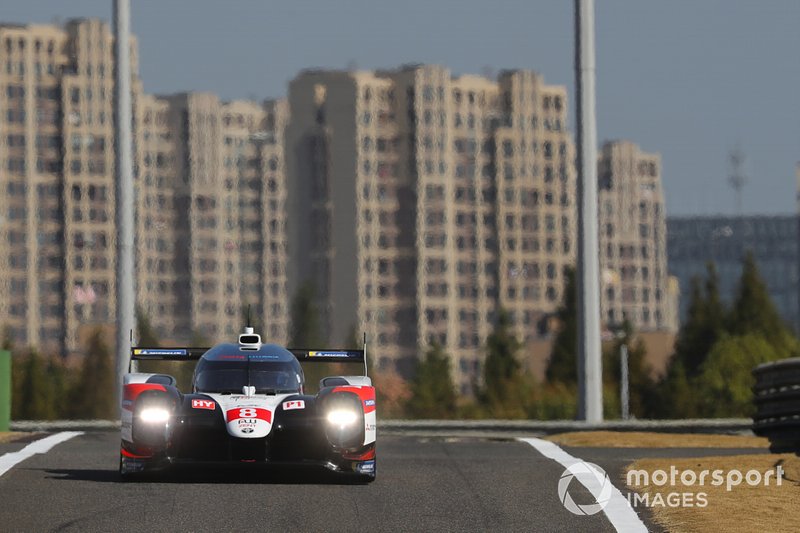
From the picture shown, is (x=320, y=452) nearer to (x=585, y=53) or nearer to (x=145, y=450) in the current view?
(x=145, y=450)

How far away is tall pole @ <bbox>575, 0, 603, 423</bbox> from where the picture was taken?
27.4 m

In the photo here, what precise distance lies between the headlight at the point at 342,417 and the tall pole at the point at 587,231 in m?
11.7

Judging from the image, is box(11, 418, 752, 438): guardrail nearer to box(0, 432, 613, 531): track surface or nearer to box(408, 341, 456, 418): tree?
box(0, 432, 613, 531): track surface

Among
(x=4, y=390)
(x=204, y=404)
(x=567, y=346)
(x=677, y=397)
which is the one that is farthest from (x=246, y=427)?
(x=567, y=346)

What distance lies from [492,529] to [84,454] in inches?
279

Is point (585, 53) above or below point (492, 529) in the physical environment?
above

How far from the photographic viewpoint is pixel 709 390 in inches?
3935

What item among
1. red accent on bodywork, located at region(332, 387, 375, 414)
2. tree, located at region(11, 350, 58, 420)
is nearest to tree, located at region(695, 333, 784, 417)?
tree, located at region(11, 350, 58, 420)

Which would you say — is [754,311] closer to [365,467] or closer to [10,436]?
[10,436]

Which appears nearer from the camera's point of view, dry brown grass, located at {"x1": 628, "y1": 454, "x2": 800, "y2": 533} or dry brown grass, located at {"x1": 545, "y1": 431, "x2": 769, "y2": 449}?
dry brown grass, located at {"x1": 628, "y1": 454, "x2": 800, "y2": 533}

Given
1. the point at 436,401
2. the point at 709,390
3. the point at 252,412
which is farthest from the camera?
the point at 436,401

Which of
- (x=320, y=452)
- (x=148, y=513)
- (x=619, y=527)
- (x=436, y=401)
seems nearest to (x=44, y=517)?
(x=148, y=513)

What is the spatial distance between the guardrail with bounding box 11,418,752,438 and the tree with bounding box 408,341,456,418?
336 ft

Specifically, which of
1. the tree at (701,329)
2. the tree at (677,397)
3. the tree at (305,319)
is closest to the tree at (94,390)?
the tree at (305,319)
